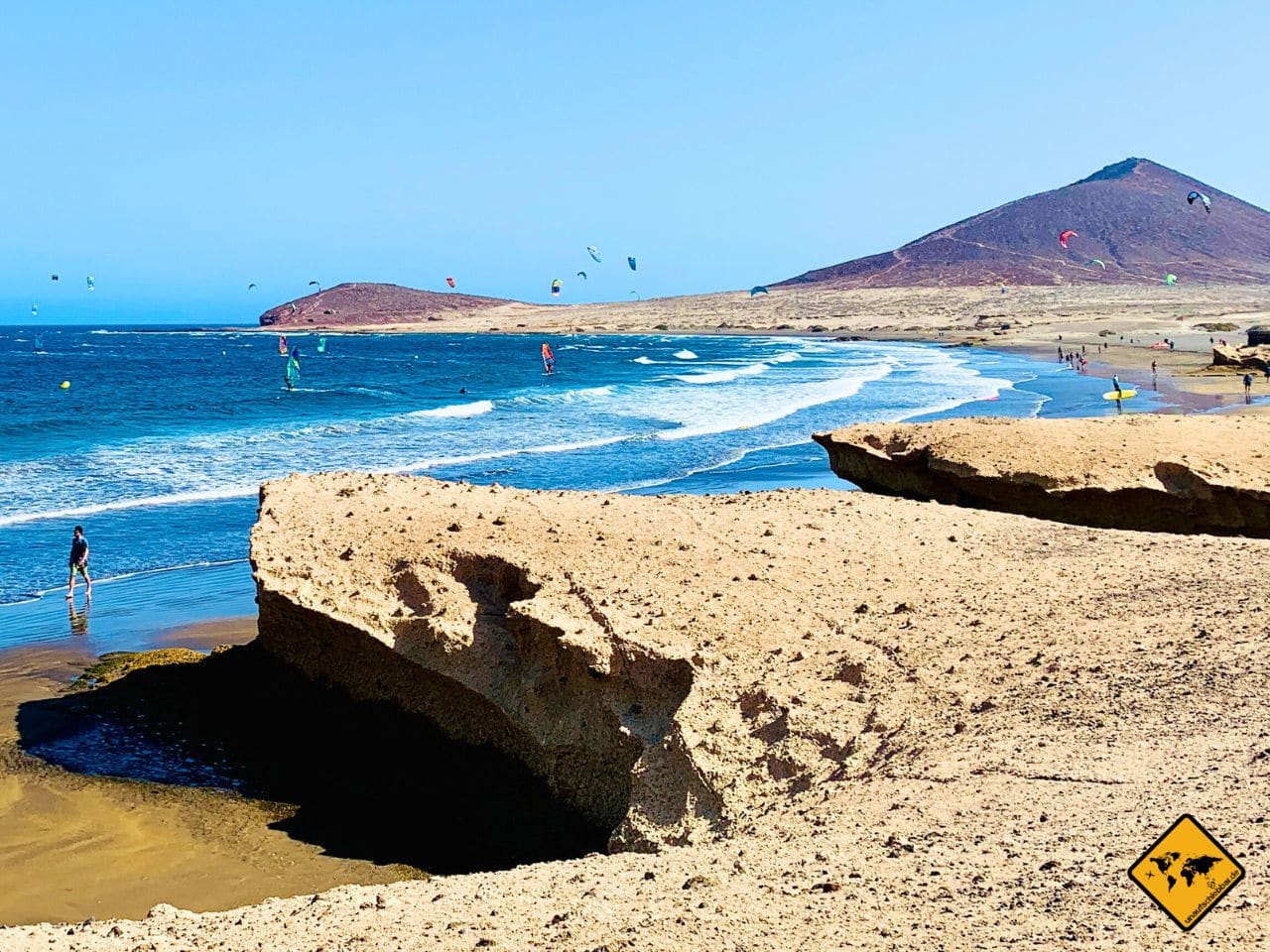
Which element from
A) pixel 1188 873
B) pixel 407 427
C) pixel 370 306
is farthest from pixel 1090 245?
pixel 1188 873

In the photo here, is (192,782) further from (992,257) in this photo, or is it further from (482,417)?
(992,257)

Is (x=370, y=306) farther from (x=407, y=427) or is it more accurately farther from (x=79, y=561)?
(x=79, y=561)

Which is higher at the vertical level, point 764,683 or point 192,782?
point 764,683

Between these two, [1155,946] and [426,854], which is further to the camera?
[426,854]

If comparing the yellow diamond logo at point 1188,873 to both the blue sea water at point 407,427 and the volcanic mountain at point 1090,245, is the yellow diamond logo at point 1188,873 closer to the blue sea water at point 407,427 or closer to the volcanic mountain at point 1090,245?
the blue sea water at point 407,427

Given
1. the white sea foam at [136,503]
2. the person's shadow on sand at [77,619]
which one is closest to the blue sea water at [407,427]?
the white sea foam at [136,503]

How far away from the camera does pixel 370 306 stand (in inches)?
7028

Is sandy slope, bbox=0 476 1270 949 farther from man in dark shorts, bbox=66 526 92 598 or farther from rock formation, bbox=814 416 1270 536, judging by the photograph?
man in dark shorts, bbox=66 526 92 598

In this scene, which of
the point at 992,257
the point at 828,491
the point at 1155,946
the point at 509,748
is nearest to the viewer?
the point at 1155,946

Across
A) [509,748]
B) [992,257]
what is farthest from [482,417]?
[992,257]

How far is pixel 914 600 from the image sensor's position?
9.23m

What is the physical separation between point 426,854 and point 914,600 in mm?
4023

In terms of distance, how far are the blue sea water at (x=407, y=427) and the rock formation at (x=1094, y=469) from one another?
9192 mm

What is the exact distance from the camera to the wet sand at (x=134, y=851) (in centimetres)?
840
